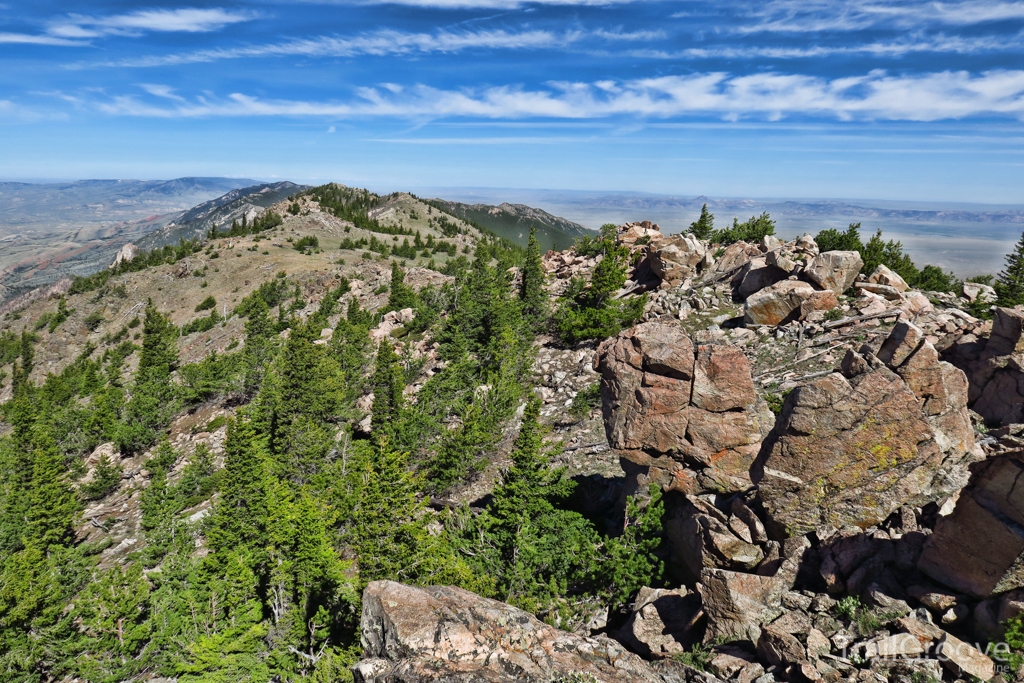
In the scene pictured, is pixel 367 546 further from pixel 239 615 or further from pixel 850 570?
pixel 850 570

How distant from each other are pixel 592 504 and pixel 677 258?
1307 inches

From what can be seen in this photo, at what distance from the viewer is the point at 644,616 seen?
17.3 m

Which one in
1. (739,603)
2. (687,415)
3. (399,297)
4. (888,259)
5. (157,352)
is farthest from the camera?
(399,297)

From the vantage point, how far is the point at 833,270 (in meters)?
38.1

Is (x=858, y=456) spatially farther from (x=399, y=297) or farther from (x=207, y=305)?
(x=207, y=305)

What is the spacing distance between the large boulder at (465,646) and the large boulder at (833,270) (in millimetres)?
35877

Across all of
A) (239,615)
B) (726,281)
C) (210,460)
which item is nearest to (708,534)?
(239,615)

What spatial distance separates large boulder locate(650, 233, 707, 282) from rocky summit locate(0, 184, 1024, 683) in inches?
15.8

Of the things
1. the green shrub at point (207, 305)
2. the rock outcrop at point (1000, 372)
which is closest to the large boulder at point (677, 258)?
the rock outcrop at point (1000, 372)

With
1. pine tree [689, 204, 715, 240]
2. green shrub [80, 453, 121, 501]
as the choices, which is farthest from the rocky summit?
pine tree [689, 204, 715, 240]

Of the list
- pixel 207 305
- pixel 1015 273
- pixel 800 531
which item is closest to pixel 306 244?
pixel 207 305

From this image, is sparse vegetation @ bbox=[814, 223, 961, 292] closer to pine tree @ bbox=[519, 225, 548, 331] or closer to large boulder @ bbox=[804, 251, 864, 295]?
large boulder @ bbox=[804, 251, 864, 295]

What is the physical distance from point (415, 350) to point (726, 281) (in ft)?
123

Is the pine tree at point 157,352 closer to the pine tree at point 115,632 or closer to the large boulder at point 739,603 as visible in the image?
the pine tree at point 115,632
